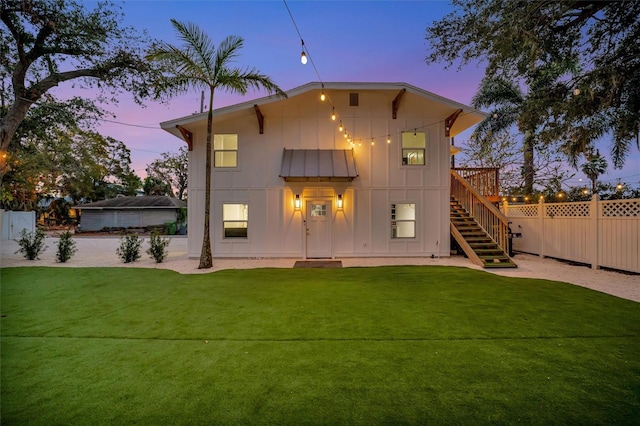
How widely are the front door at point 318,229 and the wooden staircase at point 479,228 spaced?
14.3 ft

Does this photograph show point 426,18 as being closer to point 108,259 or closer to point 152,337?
point 152,337

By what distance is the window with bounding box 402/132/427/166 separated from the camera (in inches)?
415

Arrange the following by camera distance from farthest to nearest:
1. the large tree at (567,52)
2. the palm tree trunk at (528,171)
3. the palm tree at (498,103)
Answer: the palm tree trunk at (528,171) → the palm tree at (498,103) → the large tree at (567,52)

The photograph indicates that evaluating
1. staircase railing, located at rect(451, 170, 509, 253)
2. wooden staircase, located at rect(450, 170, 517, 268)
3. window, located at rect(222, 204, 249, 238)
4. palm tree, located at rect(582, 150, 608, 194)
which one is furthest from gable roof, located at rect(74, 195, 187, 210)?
palm tree, located at rect(582, 150, 608, 194)

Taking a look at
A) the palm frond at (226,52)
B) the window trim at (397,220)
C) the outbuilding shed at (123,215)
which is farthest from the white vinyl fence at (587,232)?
the outbuilding shed at (123,215)

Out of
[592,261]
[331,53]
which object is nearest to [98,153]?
[331,53]

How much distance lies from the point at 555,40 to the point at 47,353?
39.2ft

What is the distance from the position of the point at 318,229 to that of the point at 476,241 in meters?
5.30

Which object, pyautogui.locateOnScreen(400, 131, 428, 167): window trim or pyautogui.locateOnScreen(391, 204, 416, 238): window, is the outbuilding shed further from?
pyautogui.locateOnScreen(400, 131, 428, 167): window trim

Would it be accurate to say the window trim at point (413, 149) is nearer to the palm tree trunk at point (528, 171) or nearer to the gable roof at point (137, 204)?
the palm tree trunk at point (528, 171)

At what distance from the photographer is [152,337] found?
3764 mm

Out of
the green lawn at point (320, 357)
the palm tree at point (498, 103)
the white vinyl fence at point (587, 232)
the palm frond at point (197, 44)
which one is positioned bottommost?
the green lawn at point (320, 357)

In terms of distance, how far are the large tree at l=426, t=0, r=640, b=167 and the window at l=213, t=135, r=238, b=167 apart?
22.2ft

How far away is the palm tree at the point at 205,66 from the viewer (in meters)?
7.90
